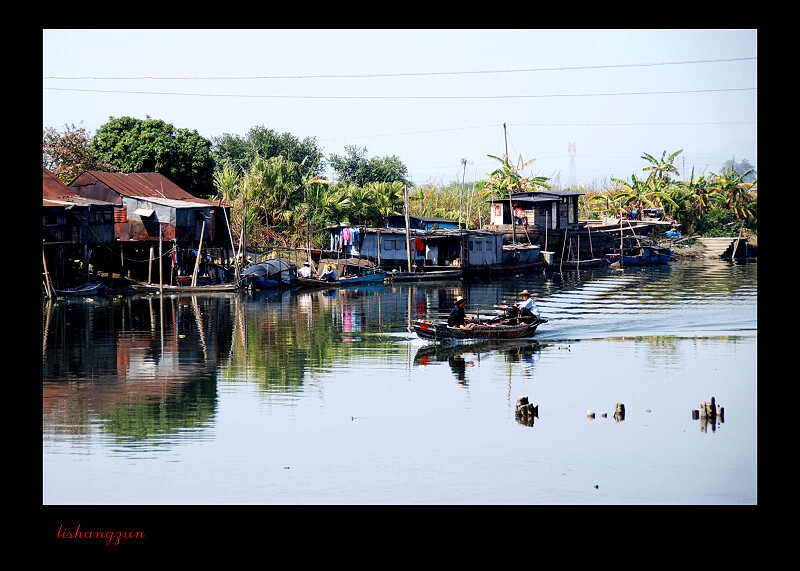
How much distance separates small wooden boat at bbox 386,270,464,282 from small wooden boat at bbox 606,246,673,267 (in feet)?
44.7

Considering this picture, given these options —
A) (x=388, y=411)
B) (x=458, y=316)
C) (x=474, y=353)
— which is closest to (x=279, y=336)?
(x=458, y=316)

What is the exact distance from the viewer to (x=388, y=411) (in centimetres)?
1802

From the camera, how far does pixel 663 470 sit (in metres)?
14.3

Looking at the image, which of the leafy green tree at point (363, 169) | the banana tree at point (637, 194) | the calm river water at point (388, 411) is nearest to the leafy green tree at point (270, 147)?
the leafy green tree at point (363, 169)

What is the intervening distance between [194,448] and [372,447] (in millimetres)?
2898

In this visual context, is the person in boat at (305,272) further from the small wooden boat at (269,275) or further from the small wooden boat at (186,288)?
the small wooden boat at (186,288)

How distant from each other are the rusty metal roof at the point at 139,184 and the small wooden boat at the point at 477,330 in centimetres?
2075

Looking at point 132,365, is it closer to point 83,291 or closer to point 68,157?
point 83,291

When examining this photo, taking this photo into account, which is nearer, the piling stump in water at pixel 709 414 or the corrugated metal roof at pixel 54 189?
the piling stump in water at pixel 709 414

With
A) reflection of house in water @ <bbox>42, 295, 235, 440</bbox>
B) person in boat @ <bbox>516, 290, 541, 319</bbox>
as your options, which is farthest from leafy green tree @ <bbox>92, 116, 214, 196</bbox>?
person in boat @ <bbox>516, 290, 541, 319</bbox>

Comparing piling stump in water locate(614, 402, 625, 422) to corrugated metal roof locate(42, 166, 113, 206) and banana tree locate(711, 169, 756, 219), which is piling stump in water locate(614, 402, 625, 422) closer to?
corrugated metal roof locate(42, 166, 113, 206)

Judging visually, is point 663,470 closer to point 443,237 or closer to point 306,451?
point 306,451

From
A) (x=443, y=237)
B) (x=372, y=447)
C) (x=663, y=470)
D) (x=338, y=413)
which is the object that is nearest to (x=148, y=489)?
(x=372, y=447)

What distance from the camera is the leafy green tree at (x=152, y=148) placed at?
154 ft
